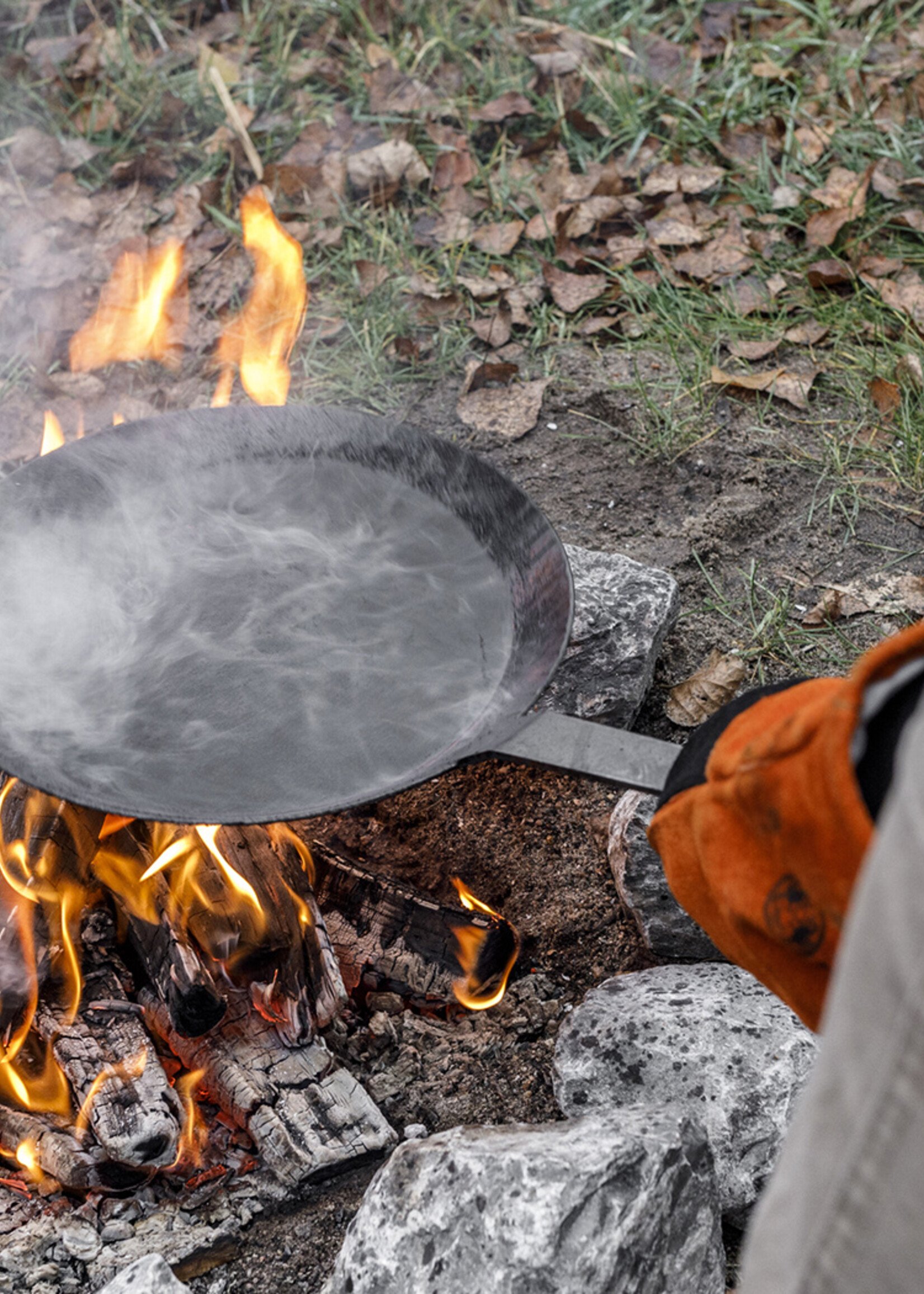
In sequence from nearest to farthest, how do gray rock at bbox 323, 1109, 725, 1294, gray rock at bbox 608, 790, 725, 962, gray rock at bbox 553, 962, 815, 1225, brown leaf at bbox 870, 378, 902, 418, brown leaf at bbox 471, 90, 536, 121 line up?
gray rock at bbox 323, 1109, 725, 1294
gray rock at bbox 553, 962, 815, 1225
gray rock at bbox 608, 790, 725, 962
brown leaf at bbox 870, 378, 902, 418
brown leaf at bbox 471, 90, 536, 121

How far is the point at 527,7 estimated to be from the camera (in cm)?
390

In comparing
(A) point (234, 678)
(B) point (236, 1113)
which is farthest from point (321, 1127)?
(A) point (234, 678)

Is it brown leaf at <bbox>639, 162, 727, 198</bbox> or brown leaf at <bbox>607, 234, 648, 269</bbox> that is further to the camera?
brown leaf at <bbox>639, 162, 727, 198</bbox>

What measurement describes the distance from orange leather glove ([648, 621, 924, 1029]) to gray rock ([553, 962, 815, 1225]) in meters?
0.54

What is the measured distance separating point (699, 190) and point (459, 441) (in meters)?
1.20

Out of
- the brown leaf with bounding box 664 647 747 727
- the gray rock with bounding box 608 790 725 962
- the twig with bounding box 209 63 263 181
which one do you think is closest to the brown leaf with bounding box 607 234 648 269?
the twig with bounding box 209 63 263 181

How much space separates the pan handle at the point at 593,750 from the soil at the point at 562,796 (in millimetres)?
290

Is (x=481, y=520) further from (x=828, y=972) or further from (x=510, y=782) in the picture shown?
(x=828, y=972)

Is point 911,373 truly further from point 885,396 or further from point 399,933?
point 399,933

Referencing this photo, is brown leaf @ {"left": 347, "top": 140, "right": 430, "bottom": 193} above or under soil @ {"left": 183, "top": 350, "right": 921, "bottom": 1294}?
above

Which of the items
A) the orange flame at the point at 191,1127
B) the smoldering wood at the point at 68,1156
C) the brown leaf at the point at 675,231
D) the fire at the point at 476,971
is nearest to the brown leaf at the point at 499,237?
the brown leaf at the point at 675,231

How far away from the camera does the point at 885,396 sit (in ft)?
8.76

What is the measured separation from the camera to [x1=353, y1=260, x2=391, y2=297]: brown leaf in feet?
10.4

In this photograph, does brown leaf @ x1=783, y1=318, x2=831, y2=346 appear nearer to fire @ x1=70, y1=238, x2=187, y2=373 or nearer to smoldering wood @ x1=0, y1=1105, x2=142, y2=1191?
fire @ x1=70, y1=238, x2=187, y2=373
